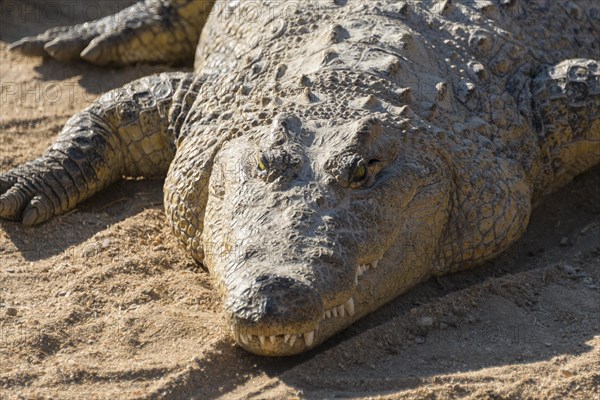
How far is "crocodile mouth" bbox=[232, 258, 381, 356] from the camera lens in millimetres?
4301

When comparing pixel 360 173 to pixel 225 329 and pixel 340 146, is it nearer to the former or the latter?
pixel 340 146

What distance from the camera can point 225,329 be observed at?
4746 millimetres

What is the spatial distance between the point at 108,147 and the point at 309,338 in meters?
2.55

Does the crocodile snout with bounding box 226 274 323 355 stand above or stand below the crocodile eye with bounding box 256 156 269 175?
below

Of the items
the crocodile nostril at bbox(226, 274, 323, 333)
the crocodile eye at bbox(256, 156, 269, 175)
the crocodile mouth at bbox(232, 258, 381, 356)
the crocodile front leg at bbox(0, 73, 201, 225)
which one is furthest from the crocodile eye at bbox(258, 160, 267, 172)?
the crocodile front leg at bbox(0, 73, 201, 225)

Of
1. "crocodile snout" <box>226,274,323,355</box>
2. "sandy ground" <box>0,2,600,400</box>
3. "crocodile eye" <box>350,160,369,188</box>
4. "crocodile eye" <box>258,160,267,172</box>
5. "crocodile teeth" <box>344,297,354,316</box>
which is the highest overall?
"crocodile eye" <box>258,160,267,172</box>

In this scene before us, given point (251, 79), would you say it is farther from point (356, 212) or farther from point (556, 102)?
point (556, 102)

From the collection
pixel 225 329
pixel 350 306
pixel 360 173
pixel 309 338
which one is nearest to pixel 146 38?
pixel 360 173

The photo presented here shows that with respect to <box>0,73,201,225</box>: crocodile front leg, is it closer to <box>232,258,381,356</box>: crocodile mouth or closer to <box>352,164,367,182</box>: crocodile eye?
<box>352,164,367,182</box>: crocodile eye

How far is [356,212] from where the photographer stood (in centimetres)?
477

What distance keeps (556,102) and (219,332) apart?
2685mm

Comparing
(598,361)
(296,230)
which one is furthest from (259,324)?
(598,361)

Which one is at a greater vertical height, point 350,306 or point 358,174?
point 358,174

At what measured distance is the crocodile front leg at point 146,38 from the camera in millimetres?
8422
